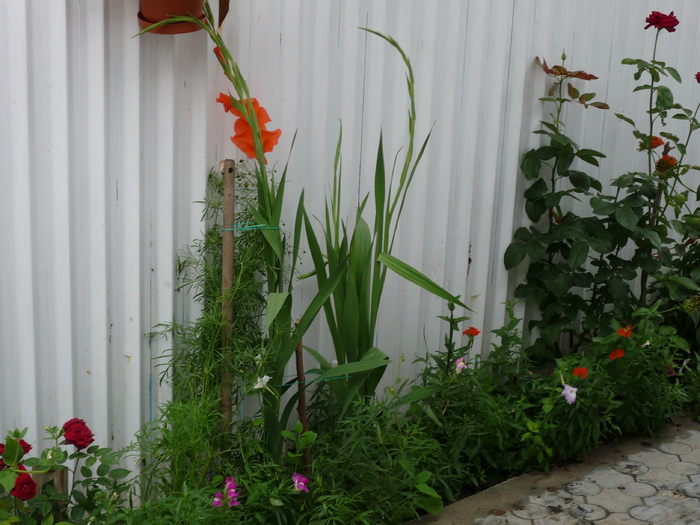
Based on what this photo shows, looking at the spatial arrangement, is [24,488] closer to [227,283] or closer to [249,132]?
[227,283]

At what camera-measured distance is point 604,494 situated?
99.4 inches

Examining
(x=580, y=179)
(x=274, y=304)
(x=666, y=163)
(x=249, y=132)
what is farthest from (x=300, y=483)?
(x=666, y=163)

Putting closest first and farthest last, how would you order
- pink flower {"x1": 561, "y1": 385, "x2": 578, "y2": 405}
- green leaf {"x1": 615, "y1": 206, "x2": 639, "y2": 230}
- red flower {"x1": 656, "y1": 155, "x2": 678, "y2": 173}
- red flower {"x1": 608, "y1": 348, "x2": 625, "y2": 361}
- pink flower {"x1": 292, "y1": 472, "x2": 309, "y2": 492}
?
pink flower {"x1": 292, "y1": 472, "x2": 309, "y2": 492} → pink flower {"x1": 561, "y1": 385, "x2": 578, "y2": 405} → red flower {"x1": 608, "y1": 348, "x2": 625, "y2": 361} → green leaf {"x1": 615, "y1": 206, "x2": 639, "y2": 230} → red flower {"x1": 656, "y1": 155, "x2": 678, "y2": 173}

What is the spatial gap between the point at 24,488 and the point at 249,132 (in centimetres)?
118

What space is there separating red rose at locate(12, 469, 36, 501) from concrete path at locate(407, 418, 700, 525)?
3.99 ft

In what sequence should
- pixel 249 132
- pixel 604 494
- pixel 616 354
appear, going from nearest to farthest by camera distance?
pixel 249 132 → pixel 604 494 → pixel 616 354

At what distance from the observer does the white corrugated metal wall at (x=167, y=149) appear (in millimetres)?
1992

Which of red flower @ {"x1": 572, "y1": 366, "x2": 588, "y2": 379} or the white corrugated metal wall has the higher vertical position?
the white corrugated metal wall

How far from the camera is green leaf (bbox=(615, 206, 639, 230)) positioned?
2891mm

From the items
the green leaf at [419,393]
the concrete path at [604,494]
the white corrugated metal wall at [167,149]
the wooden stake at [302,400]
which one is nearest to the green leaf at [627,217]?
the white corrugated metal wall at [167,149]

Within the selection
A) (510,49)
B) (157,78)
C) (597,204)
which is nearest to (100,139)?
(157,78)

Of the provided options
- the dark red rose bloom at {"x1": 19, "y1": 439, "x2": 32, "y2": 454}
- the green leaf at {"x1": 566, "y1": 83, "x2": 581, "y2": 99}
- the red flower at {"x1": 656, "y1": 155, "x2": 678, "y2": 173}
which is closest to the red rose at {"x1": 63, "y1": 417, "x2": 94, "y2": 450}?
the dark red rose bloom at {"x1": 19, "y1": 439, "x2": 32, "y2": 454}

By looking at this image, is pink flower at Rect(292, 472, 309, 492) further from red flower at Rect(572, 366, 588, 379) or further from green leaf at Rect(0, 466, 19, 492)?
red flower at Rect(572, 366, 588, 379)

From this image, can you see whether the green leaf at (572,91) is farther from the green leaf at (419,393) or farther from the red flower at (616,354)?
the green leaf at (419,393)
